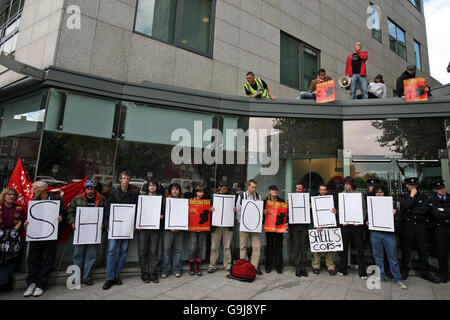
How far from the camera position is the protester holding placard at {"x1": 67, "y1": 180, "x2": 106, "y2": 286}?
17.9 feet

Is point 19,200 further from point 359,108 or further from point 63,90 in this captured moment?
point 359,108

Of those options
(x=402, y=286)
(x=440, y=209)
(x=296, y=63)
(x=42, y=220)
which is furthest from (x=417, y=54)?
(x=42, y=220)

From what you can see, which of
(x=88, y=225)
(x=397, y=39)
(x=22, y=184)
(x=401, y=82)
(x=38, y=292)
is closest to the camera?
(x=38, y=292)

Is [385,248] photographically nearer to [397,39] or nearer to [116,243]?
[116,243]

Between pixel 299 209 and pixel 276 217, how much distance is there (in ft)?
2.11

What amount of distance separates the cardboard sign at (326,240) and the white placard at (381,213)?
2.56 ft

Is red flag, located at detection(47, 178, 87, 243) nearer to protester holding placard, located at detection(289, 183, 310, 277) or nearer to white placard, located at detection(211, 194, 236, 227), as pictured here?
white placard, located at detection(211, 194, 236, 227)

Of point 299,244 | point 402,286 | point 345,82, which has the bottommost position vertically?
point 402,286

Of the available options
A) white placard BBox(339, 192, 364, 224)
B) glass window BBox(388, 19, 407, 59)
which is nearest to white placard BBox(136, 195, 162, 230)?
white placard BBox(339, 192, 364, 224)

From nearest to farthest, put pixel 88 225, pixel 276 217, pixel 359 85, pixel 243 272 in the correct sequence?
pixel 88 225 < pixel 243 272 < pixel 276 217 < pixel 359 85

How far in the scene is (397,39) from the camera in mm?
16406

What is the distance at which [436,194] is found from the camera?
6320mm

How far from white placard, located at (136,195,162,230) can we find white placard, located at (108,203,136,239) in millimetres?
154

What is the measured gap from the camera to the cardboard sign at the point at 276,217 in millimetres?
6434
